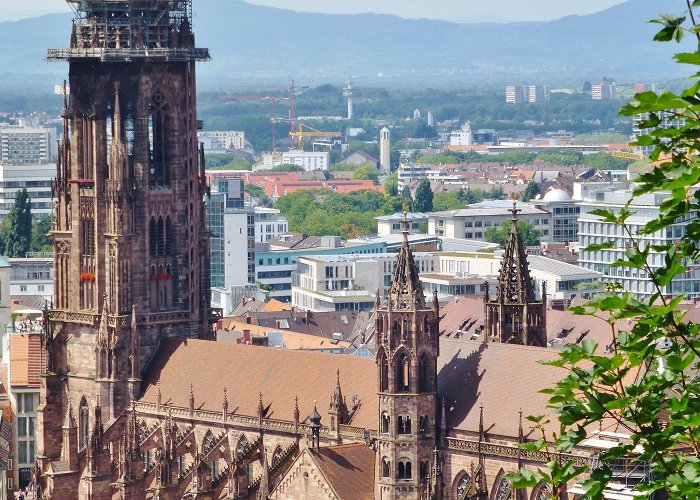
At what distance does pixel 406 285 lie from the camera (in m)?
91.2

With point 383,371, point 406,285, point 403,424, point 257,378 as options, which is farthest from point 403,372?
point 257,378

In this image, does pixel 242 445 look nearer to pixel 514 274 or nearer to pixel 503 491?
pixel 514 274

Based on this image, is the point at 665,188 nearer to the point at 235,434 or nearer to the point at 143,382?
the point at 235,434

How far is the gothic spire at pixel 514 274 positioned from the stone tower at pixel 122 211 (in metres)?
20.0

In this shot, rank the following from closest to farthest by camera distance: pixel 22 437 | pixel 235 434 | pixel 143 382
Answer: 1. pixel 235 434
2. pixel 143 382
3. pixel 22 437

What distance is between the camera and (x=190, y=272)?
116438mm

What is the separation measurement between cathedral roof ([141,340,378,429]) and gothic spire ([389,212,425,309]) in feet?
24.6

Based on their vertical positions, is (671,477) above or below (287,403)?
above

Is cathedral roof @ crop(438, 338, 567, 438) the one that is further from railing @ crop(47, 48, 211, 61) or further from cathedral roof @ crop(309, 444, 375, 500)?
railing @ crop(47, 48, 211, 61)

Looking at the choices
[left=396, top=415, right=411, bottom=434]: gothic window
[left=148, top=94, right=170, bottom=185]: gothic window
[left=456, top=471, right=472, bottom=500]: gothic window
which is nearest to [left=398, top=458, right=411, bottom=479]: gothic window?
[left=396, top=415, right=411, bottom=434]: gothic window

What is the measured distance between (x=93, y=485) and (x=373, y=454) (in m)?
19.8

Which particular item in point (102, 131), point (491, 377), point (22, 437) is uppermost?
point (102, 131)

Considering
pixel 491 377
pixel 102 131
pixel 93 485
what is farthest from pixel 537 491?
pixel 102 131

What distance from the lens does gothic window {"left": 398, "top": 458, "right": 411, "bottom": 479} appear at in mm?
92500
